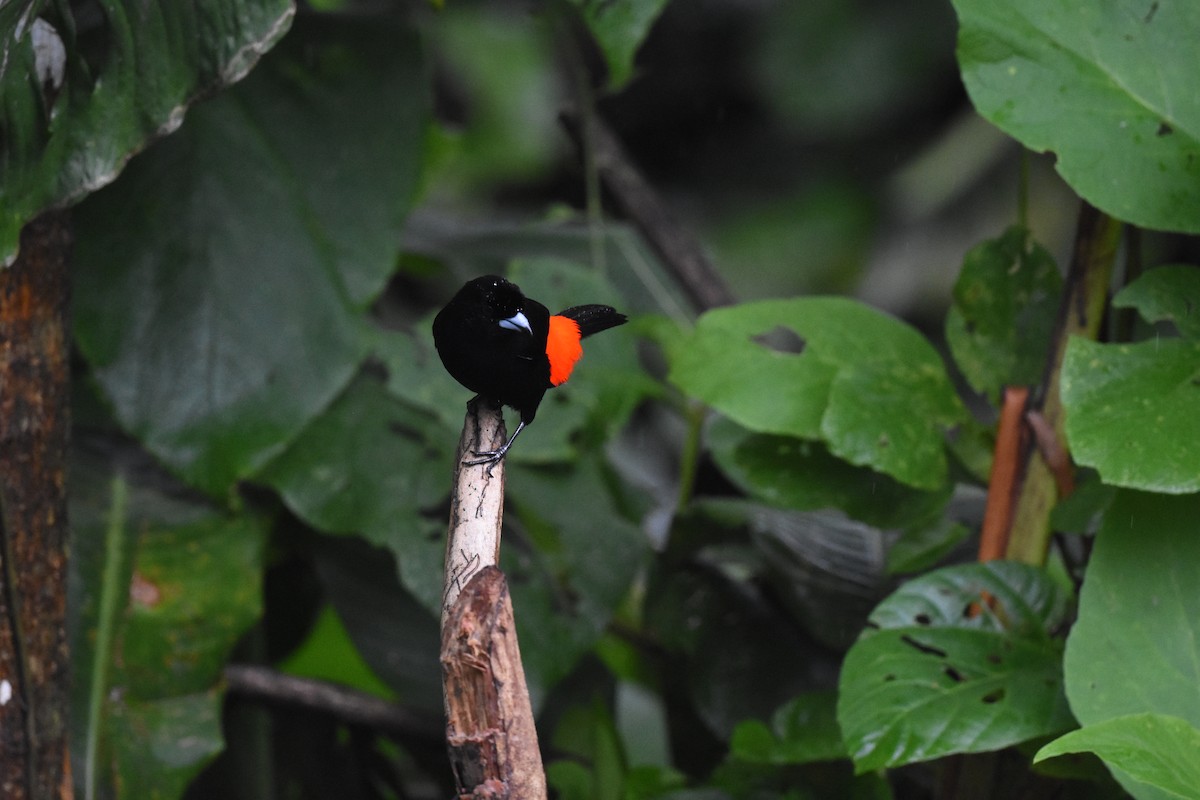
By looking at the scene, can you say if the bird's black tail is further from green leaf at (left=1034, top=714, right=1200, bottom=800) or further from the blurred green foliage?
green leaf at (left=1034, top=714, right=1200, bottom=800)

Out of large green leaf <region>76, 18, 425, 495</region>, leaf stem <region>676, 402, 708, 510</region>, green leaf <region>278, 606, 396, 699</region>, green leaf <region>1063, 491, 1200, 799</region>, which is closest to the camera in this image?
green leaf <region>1063, 491, 1200, 799</region>

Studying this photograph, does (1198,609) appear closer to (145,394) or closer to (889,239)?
(145,394)

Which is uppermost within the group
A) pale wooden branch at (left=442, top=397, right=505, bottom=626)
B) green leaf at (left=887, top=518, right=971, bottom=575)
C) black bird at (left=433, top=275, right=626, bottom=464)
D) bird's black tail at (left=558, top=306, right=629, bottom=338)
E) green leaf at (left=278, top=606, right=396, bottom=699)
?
black bird at (left=433, top=275, right=626, bottom=464)

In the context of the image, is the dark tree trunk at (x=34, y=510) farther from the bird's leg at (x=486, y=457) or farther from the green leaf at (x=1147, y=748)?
the green leaf at (x=1147, y=748)

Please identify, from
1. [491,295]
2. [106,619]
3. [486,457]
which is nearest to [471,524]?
[486,457]

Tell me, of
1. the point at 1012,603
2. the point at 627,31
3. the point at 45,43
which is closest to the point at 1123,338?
the point at 1012,603

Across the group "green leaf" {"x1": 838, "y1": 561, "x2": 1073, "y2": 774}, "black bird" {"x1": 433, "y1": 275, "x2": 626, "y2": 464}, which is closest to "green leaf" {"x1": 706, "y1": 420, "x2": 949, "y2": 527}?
"green leaf" {"x1": 838, "y1": 561, "x2": 1073, "y2": 774}

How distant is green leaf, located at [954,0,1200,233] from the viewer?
115 centimetres

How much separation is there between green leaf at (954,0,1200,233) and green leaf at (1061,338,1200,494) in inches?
5.2

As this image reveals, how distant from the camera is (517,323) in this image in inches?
38.4

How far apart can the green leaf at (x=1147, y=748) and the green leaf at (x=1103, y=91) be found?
473 millimetres

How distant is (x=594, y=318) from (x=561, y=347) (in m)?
0.06

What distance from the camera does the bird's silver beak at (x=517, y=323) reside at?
0.97 m

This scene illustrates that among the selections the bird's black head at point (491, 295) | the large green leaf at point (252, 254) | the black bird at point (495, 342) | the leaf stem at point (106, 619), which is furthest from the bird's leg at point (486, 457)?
the leaf stem at point (106, 619)
